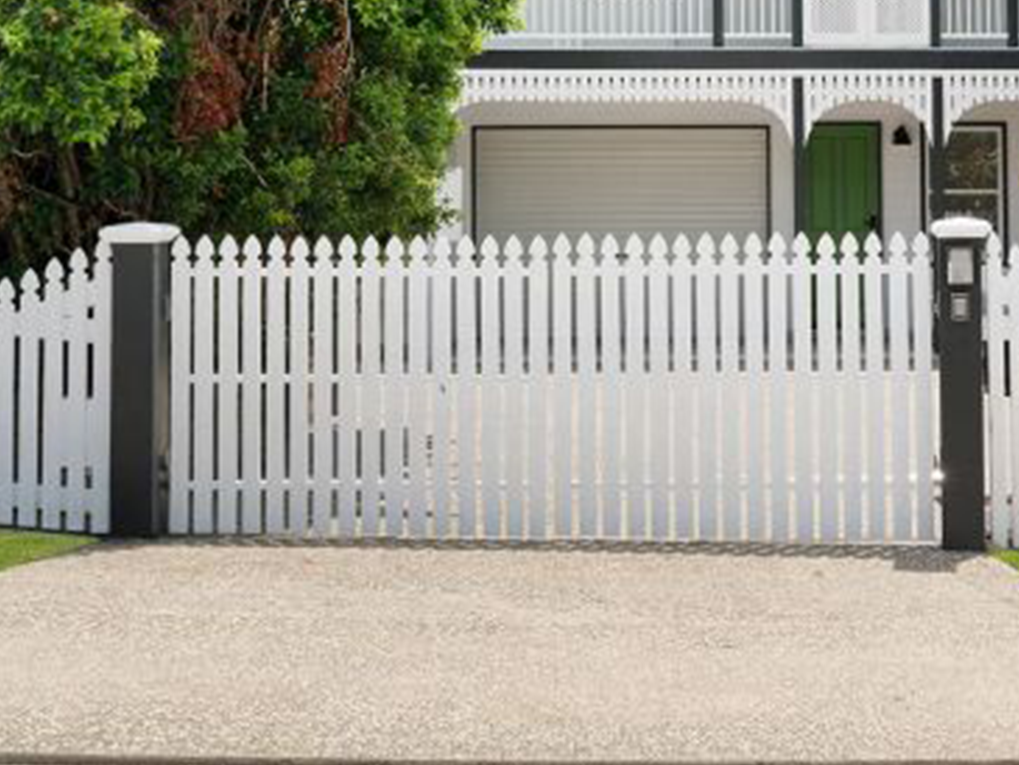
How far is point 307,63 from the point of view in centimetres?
932

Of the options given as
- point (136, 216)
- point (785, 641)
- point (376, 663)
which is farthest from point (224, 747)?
point (136, 216)

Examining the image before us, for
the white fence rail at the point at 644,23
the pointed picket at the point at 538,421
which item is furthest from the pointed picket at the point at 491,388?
the white fence rail at the point at 644,23

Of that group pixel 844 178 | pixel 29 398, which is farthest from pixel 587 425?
pixel 844 178

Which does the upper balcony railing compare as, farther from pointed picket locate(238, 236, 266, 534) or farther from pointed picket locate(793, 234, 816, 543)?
pointed picket locate(793, 234, 816, 543)

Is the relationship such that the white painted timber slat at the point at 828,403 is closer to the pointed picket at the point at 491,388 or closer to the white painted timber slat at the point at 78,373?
the pointed picket at the point at 491,388

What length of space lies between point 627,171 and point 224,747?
57.9 feet

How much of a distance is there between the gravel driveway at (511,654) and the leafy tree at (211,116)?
2474 millimetres

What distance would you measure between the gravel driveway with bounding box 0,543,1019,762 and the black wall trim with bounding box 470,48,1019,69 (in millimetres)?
12528

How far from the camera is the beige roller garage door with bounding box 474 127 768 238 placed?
21141 mm

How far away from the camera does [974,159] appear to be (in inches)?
844

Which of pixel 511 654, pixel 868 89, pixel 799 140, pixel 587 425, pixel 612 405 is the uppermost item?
pixel 868 89

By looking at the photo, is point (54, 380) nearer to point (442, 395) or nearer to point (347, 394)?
point (347, 394)

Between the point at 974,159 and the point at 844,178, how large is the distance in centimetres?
197

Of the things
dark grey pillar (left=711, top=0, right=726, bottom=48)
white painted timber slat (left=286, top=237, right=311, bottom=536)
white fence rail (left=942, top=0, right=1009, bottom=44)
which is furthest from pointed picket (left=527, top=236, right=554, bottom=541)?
white fence rail (left=942, top=0, right=1009, bottom=44)
